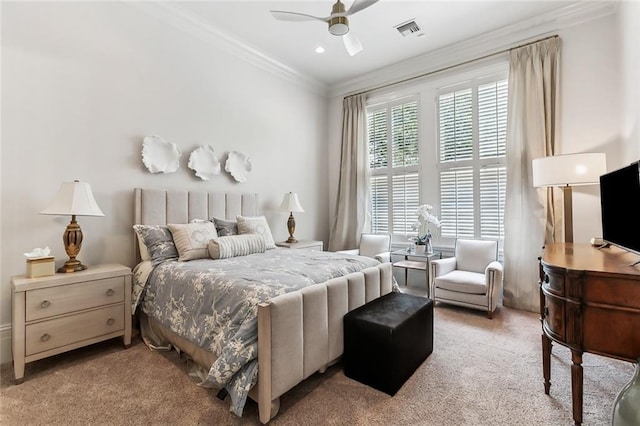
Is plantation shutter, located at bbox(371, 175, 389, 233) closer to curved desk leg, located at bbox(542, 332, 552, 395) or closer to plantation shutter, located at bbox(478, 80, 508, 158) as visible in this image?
plantation shutter, located at bbox(478, 80, 508, 158)

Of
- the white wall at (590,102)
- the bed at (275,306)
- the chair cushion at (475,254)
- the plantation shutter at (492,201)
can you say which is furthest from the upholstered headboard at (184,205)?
the white wall at (590,102)

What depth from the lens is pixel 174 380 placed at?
82.0 inches

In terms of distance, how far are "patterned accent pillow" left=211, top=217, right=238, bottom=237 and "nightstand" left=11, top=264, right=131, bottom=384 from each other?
1011 mm

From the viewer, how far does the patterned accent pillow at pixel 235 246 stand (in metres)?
2.84

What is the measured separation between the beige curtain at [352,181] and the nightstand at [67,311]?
3.36 m

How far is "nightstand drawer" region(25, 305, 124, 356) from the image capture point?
2.11 m

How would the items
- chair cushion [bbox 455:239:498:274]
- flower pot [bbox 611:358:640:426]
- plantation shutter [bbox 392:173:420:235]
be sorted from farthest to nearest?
plantation shutter [bbox 392:173:420:235], chair cushion [bbox 455:239:498:274], flower pot [bbox 611:358:640:426]

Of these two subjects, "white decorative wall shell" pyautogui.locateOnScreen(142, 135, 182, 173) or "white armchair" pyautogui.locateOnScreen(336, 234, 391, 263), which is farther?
"white armchair" pyautogui.locateOnScreen(336, 234, 391, 263)

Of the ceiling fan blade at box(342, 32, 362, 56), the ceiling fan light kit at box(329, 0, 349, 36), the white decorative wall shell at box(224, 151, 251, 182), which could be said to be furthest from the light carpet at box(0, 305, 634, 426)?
the ceiling fan blade at box(342, 32, 362, 56)

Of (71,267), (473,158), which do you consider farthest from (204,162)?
(473,158)

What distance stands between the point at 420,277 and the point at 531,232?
5.30 ft

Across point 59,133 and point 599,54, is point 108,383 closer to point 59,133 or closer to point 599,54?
point 59,133

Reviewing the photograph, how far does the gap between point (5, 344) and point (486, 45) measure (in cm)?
594

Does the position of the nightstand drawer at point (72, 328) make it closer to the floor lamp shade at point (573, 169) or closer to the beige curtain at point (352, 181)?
the beige curtain at point (352, 181)
